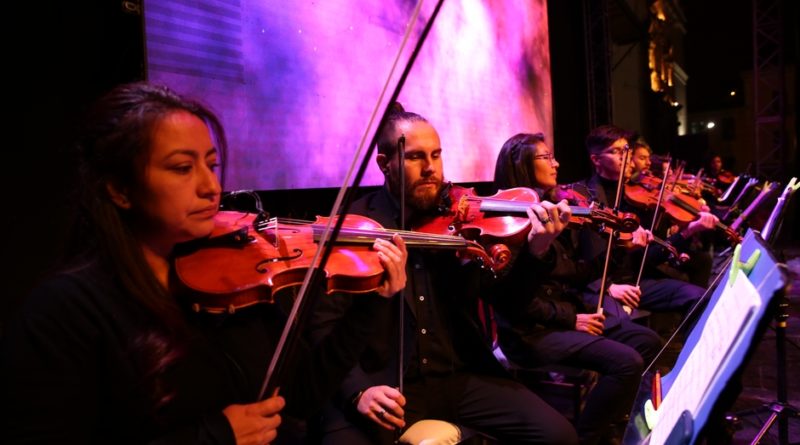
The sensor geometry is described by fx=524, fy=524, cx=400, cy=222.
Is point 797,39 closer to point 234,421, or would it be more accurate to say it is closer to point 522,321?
point 522,321

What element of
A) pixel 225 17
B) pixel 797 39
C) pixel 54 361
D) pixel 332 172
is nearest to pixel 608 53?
pixel 332 172

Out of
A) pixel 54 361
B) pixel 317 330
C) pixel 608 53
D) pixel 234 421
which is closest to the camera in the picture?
pixel 54 361

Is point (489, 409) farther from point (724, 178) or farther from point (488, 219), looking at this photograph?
point (724, 178)

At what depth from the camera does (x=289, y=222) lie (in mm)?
1772

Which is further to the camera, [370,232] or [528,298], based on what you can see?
[528,298]

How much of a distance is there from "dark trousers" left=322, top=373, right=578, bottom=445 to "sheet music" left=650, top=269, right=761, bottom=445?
3.32 ft

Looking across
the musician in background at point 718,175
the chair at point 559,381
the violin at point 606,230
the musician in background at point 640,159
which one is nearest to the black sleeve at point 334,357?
the chair at point 559,381

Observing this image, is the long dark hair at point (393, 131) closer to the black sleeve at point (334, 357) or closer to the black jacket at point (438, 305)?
the black jacket at point (438, 305)

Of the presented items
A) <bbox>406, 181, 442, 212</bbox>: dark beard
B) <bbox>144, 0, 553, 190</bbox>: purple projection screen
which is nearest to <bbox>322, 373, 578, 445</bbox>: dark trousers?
<bbox>406, 181, 442, 212</bbox>: dark beard

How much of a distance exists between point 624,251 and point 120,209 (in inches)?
132

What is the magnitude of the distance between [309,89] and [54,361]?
203cm

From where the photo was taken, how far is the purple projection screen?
7.45 ft

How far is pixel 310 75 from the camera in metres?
2.78

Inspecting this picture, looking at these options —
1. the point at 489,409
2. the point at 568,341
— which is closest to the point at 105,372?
the point at 489,409
